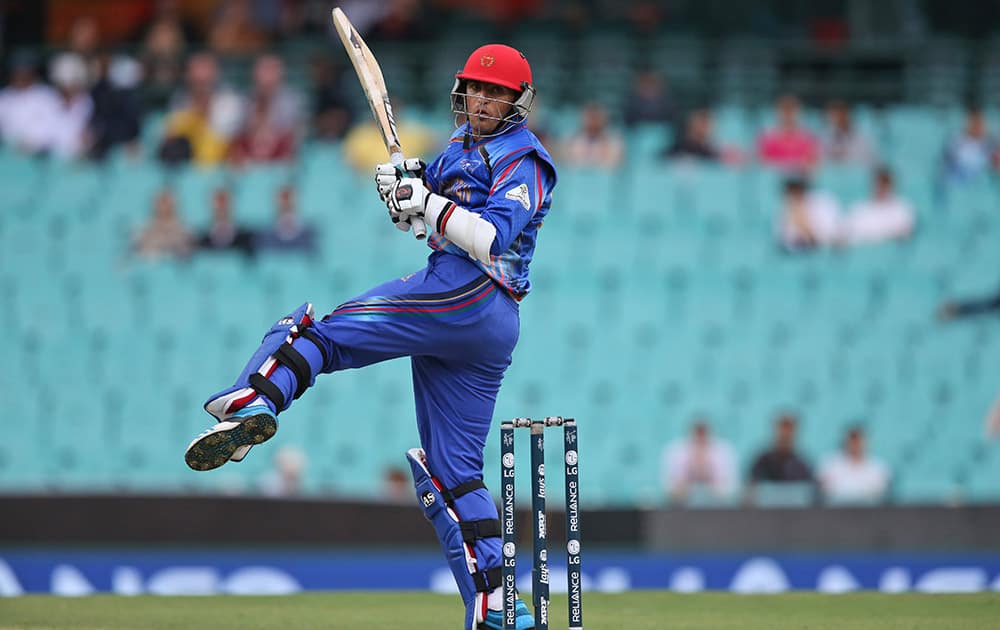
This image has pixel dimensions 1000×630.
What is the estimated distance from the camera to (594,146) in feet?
37.2

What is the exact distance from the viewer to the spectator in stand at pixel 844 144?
1156 centimetres

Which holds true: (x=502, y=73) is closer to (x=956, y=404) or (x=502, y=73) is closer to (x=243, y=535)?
(x=243, y=535)

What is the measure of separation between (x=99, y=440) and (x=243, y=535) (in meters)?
2.64

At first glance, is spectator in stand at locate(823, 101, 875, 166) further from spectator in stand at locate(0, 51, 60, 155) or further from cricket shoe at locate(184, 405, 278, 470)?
cricket shoe at locate(184, 405, 278, 470)

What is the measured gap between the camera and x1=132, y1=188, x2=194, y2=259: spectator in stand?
10.9 m

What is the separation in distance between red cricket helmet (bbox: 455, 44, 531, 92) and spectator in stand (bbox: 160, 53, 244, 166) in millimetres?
6632

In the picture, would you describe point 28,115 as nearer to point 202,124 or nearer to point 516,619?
point 202,124

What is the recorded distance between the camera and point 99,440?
1023 cm

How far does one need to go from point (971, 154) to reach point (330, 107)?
15.8 feet

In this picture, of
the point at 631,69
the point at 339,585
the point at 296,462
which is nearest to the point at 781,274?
the point at 631,69

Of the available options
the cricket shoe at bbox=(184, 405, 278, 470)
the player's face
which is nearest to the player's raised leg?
the cricket shoe at bbox=(184, 405, 278, 470)

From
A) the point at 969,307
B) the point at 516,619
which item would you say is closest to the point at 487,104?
the point at 516,619

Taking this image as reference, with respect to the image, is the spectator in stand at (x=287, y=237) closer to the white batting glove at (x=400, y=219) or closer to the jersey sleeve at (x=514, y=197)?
the white batting glove at (x=400, y=219)

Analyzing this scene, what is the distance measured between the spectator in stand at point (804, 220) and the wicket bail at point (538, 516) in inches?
259
